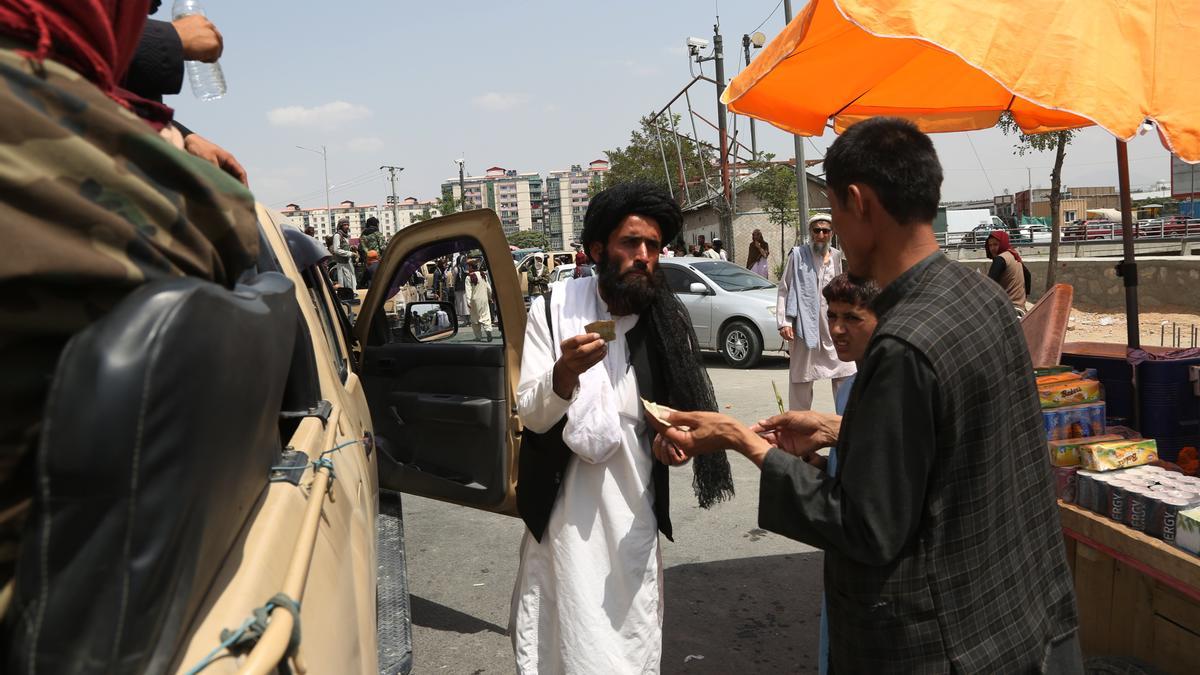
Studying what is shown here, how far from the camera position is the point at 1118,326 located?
13625 mm

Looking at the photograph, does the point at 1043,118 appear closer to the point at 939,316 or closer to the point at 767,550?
the point at 767,550

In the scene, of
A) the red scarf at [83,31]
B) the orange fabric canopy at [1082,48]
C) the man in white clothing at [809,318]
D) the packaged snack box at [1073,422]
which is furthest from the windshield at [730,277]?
the red scarf at [83,31]

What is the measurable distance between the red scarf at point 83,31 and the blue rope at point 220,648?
73 centimetres

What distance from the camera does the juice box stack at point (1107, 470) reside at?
8.11 ft

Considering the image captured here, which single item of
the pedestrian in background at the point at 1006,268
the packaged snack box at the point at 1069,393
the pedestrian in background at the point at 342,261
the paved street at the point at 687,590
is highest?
the pedestrian in background at the point at 342,261

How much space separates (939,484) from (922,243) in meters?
0.51

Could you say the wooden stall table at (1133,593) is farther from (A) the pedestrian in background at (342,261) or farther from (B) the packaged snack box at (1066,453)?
(A) the pedestrian in background at (342,261)

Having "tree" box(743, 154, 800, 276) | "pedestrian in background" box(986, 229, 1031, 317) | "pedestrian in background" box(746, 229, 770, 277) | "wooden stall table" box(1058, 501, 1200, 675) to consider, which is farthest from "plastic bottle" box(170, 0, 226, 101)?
"tree" box(743, 154, 800, 276)

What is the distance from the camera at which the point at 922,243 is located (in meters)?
1.76

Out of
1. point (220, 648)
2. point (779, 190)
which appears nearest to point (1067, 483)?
point (220, 648)

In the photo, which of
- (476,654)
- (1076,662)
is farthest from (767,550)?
(1076,662)

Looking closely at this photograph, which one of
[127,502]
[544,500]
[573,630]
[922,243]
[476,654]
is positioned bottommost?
[476,654]

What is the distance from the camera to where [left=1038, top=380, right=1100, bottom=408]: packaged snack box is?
3145mm

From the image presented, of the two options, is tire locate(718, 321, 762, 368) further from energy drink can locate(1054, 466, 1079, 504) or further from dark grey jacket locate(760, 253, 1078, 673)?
dark grey jacket locate(760, 253, 1078, 673)
